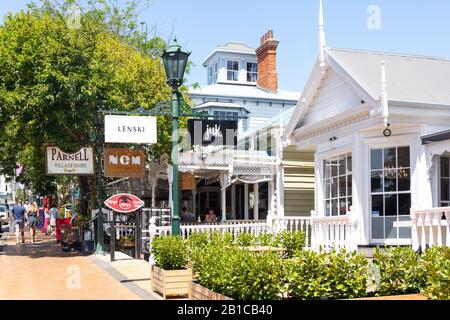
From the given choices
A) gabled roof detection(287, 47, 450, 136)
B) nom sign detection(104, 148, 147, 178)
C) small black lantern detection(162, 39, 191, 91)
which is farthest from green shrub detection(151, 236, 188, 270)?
nom sign detection(104, 148, 147, 178)

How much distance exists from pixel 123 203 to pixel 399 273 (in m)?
10.8

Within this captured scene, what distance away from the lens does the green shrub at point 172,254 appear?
399 inches

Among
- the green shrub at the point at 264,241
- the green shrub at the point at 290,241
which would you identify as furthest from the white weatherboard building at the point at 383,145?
the green shrub at the point at 264,241

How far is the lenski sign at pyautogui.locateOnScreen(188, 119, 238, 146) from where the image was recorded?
12.7 m

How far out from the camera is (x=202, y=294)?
26.8 ft

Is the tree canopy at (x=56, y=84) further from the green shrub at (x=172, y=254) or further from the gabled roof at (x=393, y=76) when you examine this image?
the green shrub at (x=172, y=254)

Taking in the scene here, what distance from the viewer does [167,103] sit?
13883 mm

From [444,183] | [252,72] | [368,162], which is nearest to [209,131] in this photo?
A: [368,162]

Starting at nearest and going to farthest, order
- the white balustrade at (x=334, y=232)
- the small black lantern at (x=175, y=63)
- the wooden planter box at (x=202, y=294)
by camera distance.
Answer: the wooden planter box at (x=202, y=294)
the small black lantern at (x=175, y=63)
the white balustrade at (x=334, y=232)

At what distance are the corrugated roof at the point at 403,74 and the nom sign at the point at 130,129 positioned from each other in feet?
15.2

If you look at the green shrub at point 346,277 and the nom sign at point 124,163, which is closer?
the green shrub at point 346,277

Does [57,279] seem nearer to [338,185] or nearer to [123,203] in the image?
[123,203]

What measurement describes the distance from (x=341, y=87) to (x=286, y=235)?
152 inches

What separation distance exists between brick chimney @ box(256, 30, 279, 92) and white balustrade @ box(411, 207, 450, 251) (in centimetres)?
2064
